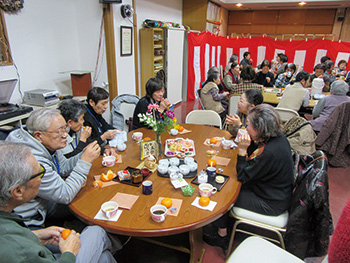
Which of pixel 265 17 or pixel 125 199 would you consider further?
pixel 265 17

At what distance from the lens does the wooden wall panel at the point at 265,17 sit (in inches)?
358

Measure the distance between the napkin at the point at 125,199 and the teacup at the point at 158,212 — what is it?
0.16 m

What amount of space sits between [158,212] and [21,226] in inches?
26.0

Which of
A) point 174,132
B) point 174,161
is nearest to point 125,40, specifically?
point 174,132

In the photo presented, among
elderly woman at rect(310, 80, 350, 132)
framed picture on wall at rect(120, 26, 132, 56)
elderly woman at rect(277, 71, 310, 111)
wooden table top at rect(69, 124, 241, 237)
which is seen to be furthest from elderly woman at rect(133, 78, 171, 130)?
elderly woman at rect(310, 80, 350, 132)

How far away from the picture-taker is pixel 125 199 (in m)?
1.48

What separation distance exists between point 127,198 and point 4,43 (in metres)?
2.71

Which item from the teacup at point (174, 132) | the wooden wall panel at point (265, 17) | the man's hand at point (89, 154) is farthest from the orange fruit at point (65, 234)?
the wooden wall panel at point (265, 17)

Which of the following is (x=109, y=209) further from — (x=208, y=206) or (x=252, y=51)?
(x=252, y=51)

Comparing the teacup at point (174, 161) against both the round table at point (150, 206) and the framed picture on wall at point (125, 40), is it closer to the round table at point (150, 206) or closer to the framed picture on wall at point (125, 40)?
the round table at point (150, 206)

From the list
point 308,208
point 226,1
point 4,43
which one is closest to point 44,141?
point 308,208

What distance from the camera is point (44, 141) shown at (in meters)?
1.55

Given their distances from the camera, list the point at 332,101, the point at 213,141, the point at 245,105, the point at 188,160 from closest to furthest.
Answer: the point at 188,160 < the point at 213,141 < the point at 245,105 < the point at 332,101

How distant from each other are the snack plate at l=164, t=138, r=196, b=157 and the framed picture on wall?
257 centimetres
